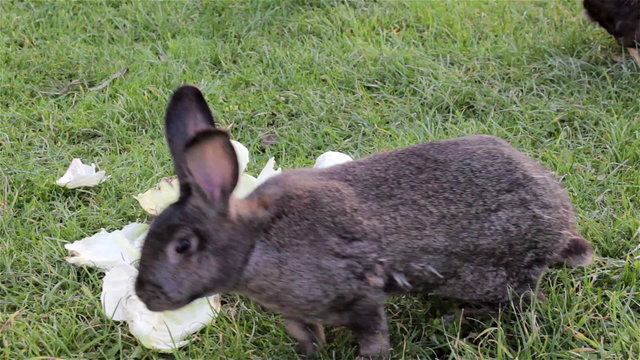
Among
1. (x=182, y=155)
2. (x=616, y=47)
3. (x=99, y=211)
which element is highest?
(x=182, y=155)

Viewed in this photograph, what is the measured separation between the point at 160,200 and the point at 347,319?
4.07ft

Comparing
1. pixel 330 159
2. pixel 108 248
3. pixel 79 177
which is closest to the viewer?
pixel 108 248

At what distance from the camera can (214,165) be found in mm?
2529

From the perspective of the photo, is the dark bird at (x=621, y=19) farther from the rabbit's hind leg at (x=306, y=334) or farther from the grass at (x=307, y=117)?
the rabbit's hind leg at (x=306, y=334)

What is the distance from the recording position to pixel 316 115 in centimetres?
460

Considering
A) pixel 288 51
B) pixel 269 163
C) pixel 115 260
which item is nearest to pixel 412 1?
pixel 288 51

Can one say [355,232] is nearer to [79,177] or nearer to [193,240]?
[193,240]

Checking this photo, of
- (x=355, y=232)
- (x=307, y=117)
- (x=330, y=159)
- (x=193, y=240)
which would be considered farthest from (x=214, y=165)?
(x=307, y=117)

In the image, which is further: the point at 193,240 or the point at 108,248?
the point at 108,248

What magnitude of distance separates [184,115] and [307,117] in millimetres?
1944

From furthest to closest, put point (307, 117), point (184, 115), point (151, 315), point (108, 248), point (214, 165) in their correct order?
point (307, 117)
point (108, 248)
point (151, 315)
point (184, 115)
point (214, 165)

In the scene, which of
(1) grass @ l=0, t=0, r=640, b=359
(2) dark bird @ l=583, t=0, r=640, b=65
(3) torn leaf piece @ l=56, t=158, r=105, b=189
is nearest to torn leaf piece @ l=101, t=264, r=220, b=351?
(1) grass @ l=0, t=0, r=640, b=359

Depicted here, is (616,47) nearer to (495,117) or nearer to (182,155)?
(495,117)

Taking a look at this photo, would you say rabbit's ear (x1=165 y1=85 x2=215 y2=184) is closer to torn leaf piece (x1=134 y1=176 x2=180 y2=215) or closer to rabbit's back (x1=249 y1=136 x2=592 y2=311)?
rabbit's back (x1=249 y1=136 x2=592 y2=311)
